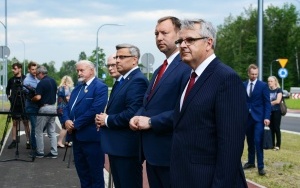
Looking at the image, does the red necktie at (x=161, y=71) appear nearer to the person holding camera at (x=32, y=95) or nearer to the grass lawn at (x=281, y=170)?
the grass lawn at (x=281, y=170)

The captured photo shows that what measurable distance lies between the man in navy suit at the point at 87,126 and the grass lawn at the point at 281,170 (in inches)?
120

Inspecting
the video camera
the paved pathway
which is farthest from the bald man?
the video camera

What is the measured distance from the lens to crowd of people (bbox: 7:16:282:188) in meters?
3.54

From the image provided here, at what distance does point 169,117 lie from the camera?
4742 mm

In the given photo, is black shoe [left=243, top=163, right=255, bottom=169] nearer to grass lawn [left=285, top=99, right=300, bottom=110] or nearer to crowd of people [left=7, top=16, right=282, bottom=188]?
crowd of people [left=7, top=16, right=282, bottom=188]

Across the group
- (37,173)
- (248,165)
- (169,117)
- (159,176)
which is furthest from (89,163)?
(248,165)

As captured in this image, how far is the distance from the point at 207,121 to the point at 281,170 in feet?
24.7

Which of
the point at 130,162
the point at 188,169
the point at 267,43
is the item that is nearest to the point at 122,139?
the point at 130,162

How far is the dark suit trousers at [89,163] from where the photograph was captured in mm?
7199

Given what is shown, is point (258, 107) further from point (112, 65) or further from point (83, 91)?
point (112, 65)

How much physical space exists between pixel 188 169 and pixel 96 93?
391 cm

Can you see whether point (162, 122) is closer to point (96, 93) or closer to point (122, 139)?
point (122, 139)

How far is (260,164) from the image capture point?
1014cm

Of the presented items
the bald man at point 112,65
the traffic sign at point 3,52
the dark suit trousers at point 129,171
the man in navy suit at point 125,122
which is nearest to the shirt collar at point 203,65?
the man in navy suit at point 125,122
